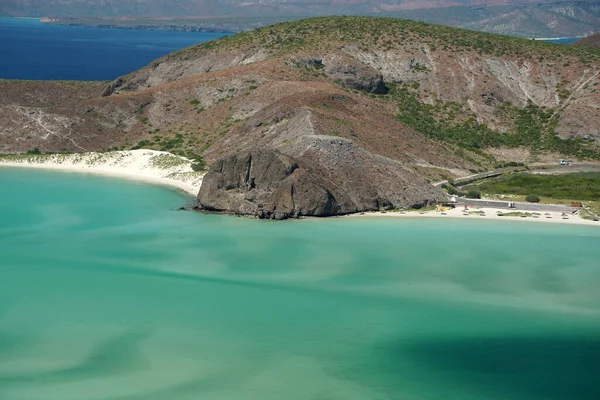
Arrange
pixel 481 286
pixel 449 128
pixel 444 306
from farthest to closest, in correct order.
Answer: pixel 449 128 < pixel 481 286 < pixel 444 306

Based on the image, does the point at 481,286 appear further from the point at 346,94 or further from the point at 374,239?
the point at 346,94

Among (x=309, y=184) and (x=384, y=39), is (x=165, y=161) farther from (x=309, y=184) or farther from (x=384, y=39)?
(x=384, y=39)

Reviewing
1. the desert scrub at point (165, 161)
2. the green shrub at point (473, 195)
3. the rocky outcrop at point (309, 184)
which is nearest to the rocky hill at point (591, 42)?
the green shrub at point (473, 195)

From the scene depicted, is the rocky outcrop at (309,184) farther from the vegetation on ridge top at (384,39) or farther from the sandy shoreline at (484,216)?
the vegetation on ridge top at (384,39)

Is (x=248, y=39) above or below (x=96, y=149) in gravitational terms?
above

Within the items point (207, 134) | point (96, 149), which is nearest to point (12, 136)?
point (96, 149)

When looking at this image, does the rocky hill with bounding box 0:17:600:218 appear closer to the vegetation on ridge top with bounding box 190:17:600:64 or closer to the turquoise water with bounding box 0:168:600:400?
the vegetation on ridge top with bounding box 190:17:600:64
